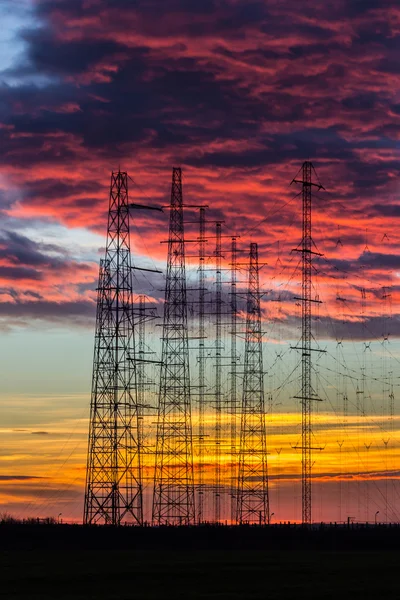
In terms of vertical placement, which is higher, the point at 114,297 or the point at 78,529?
the point at 114,297

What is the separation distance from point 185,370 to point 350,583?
4979 cm

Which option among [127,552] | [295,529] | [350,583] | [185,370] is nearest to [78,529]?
[127,552]

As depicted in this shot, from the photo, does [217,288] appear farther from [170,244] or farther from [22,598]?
[22,598]

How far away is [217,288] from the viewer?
6855 inches

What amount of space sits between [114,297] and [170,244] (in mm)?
10929

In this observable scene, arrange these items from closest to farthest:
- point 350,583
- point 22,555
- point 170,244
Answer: point 350,583, point 22,555, point 170,244

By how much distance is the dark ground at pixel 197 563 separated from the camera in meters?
94.9

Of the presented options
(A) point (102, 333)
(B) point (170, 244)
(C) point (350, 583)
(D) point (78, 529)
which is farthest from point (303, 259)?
(C) point (350, 583)

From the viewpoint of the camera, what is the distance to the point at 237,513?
522ft

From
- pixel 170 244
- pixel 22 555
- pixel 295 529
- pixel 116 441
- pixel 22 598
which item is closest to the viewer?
pixel 22 598

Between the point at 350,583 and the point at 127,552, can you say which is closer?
the point at 350,583

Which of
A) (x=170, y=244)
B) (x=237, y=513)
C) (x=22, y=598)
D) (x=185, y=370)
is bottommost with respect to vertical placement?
(x=22, y=598)

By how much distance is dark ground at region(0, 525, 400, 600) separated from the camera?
9488 cm

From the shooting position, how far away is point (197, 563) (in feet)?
390
